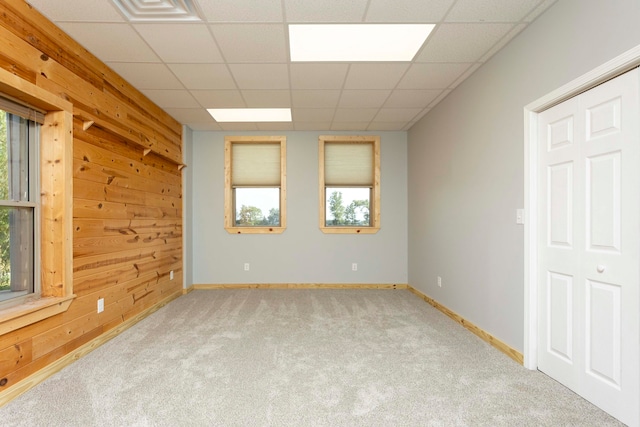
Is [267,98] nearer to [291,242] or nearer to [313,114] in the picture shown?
[313,114]

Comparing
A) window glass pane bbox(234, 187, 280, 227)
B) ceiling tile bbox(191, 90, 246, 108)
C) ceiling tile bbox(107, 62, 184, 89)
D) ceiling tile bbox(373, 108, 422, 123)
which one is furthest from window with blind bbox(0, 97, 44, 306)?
ceiling tile bbox(373, 108, 422, 123)

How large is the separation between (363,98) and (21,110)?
3.19m

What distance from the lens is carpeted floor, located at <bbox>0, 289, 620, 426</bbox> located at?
71.1 inches

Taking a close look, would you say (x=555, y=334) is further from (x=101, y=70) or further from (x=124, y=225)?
(x=101, y=70)

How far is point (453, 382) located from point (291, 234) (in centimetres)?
349

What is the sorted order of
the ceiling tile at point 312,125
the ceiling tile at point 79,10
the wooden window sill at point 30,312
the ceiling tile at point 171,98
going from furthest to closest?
the ceiling tile at point 312,125 < the ceiling tile at point 171,98 < the ceiling tile at point 79,10 < the wooden window sill at point 30,312

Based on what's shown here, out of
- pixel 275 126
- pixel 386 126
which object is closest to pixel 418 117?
pixel 386 126

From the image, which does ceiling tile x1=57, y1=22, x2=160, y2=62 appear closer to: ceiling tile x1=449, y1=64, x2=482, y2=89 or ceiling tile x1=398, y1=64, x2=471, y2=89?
ceiling tile x1=398, y1=64, x2=471, y2=89

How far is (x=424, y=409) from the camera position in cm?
188

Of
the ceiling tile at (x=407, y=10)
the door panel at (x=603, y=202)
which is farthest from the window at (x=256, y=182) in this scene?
the door panel at (x=603, y=202)

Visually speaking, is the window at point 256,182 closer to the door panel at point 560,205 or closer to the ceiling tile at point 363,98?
the ceiling tile at point 363,98

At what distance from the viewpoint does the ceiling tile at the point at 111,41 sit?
94.8 inches

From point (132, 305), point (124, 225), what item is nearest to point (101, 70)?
point (124, 225)

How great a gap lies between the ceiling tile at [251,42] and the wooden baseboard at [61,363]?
9.32 feet
